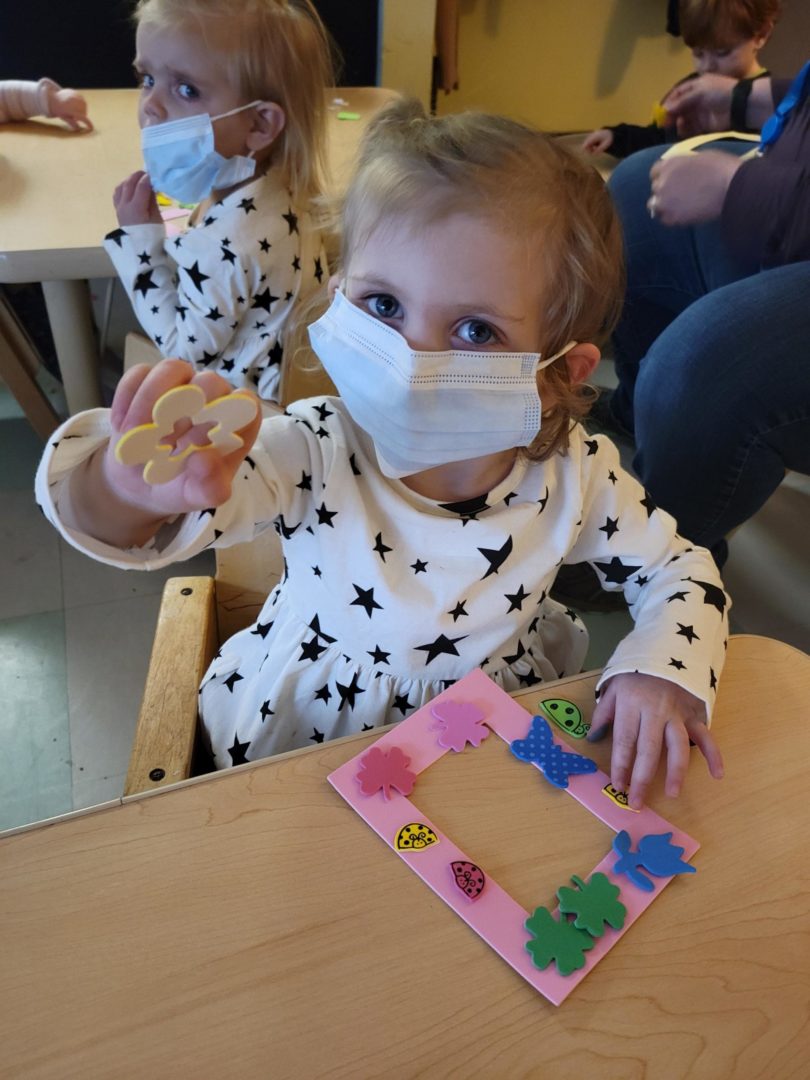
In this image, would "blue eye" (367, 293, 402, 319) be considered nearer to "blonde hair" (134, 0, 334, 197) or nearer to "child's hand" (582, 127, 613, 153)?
"blonde hair" (134, 0, 334, 197)

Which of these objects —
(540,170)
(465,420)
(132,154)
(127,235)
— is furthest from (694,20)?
(465,420)

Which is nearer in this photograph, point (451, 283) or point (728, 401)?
point (451, 283)

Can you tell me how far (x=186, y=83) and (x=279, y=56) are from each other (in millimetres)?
168

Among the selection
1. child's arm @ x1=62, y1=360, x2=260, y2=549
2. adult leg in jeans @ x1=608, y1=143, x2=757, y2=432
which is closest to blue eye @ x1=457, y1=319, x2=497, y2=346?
child's arm @ x1=62, y1=360, x2=260, y2=549

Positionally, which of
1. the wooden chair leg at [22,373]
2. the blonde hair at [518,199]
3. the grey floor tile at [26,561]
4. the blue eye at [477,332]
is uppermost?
the blonde hair at [518,199]

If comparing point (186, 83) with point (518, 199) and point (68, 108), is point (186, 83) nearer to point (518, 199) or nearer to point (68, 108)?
point (68, 108)

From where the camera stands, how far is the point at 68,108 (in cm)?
173

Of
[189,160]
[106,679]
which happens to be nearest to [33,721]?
[106,679]

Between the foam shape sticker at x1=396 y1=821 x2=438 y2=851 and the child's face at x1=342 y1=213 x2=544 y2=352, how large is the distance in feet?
1.34

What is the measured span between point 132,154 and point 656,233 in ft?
3.85

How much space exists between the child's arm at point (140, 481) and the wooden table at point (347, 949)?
21cm

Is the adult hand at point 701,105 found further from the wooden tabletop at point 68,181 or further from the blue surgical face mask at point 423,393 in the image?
the blue surgical face mask at point 423,393

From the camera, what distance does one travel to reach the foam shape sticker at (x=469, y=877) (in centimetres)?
55

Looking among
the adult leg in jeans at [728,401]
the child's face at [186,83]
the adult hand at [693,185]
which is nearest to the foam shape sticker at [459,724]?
the adult leg in jeans at [728,401]
